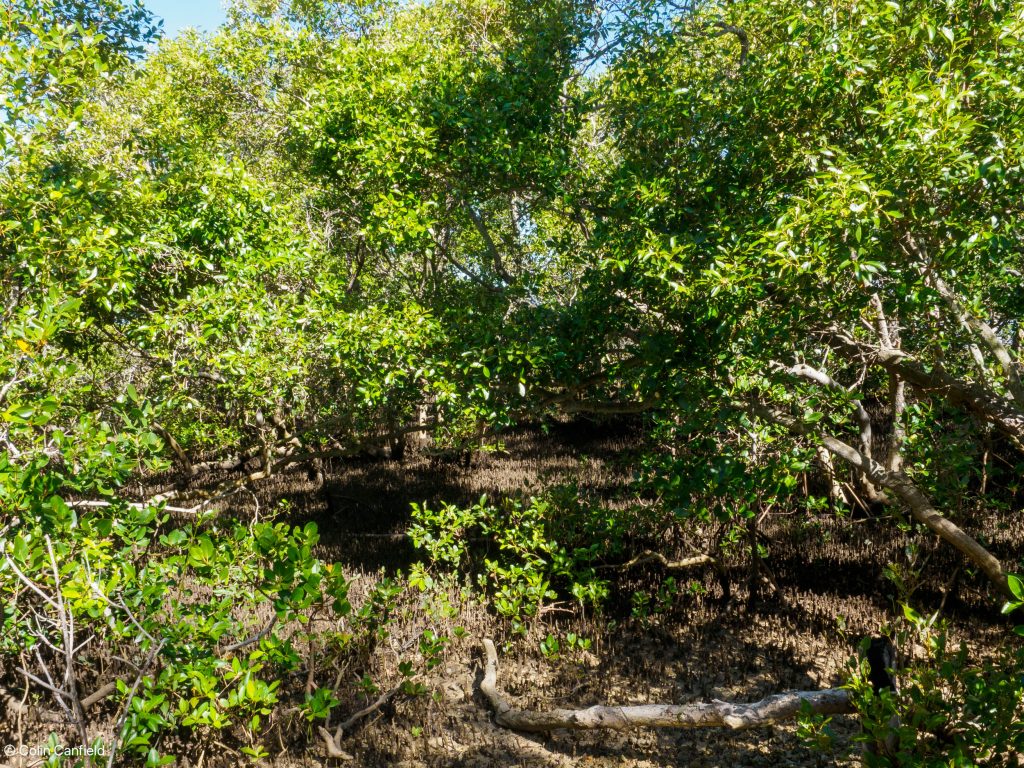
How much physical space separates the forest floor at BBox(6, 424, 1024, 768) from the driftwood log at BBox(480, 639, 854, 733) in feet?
0.37

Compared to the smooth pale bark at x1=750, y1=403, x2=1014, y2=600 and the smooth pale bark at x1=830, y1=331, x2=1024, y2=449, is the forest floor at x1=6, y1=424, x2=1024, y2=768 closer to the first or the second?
the smooth pale bark at x1=750, y1=403, x2=1014, y2=600

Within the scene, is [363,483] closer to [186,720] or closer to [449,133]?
[449,133]

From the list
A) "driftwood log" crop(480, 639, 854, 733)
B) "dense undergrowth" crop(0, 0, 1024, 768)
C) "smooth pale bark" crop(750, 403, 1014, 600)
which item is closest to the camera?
"dense undergrowth" crop(0, 0, 1024, 768)

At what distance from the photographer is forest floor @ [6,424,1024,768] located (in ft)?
12.0

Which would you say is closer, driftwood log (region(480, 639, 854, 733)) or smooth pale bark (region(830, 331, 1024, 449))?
driftwood log (region(480, 639, 854, 733))

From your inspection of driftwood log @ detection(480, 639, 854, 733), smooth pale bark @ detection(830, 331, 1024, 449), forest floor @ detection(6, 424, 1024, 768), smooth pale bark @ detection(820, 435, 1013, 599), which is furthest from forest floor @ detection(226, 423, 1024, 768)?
smooth pale bark @ detection(830, 331, 1024, 449)

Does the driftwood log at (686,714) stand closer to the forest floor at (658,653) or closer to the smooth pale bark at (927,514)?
the forest floor at (658,653)

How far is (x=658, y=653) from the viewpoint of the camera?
473 cm

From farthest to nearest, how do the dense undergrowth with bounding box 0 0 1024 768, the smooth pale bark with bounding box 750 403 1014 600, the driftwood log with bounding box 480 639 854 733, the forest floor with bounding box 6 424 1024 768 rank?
1. the smooth pale bark with bounding box 750 403 1014 600
2. the forest floor with bounding box 6 424 1024 768
3. the driftwood log with bounding box 480 639 854 733
4. the dense undergrowth with bounding box 0 0 1024 768

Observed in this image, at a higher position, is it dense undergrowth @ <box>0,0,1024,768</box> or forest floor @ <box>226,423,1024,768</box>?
dense undergrowth @ <box>0,0,1024,768</box>

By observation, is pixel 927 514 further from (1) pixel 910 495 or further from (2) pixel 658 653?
(2) pixel 658 653

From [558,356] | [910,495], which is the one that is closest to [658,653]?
[910,495]

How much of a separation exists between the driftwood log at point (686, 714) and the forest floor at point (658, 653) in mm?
114

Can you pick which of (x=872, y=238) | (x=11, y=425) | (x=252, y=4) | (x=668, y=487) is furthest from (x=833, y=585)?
(x=252, y=4)
